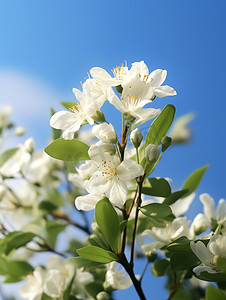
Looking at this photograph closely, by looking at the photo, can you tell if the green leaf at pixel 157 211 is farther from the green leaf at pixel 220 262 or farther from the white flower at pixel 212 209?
the white flower at pixel 212 209

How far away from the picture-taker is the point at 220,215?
40.8 inches

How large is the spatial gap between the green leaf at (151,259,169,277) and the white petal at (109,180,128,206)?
0.31m

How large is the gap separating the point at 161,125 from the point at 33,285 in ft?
1.95

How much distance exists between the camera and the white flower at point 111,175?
2.47 ft

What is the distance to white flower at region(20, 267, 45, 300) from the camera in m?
1.11

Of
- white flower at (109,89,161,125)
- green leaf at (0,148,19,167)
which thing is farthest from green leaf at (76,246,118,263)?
green leaf at (0,148,19,167)

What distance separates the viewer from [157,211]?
0.80m

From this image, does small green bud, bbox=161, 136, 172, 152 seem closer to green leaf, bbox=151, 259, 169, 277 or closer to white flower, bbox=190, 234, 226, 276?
white flower, bbox=190, 234, 226, 276

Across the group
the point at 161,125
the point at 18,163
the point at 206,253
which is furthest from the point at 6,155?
the point at 206,253

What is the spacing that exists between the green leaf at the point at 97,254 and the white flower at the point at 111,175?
10cm

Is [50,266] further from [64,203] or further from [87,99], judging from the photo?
[87,99]

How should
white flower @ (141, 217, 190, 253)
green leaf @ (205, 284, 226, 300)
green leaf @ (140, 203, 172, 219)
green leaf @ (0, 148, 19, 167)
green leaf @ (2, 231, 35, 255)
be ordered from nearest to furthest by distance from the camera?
green leaf @ (205, 284, 226, 300) < green leaf @ (140, 203, 172, 219) < white flower @ (141, 217, 190, 253) < green leaf @ (2, 231, 35, 255) < green leaf @ (0, 148, 19, 167)

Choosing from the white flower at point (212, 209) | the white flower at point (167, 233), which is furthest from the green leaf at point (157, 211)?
the white flower at point (212, 209)

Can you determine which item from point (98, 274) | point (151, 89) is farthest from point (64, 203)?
point (151, 89)
